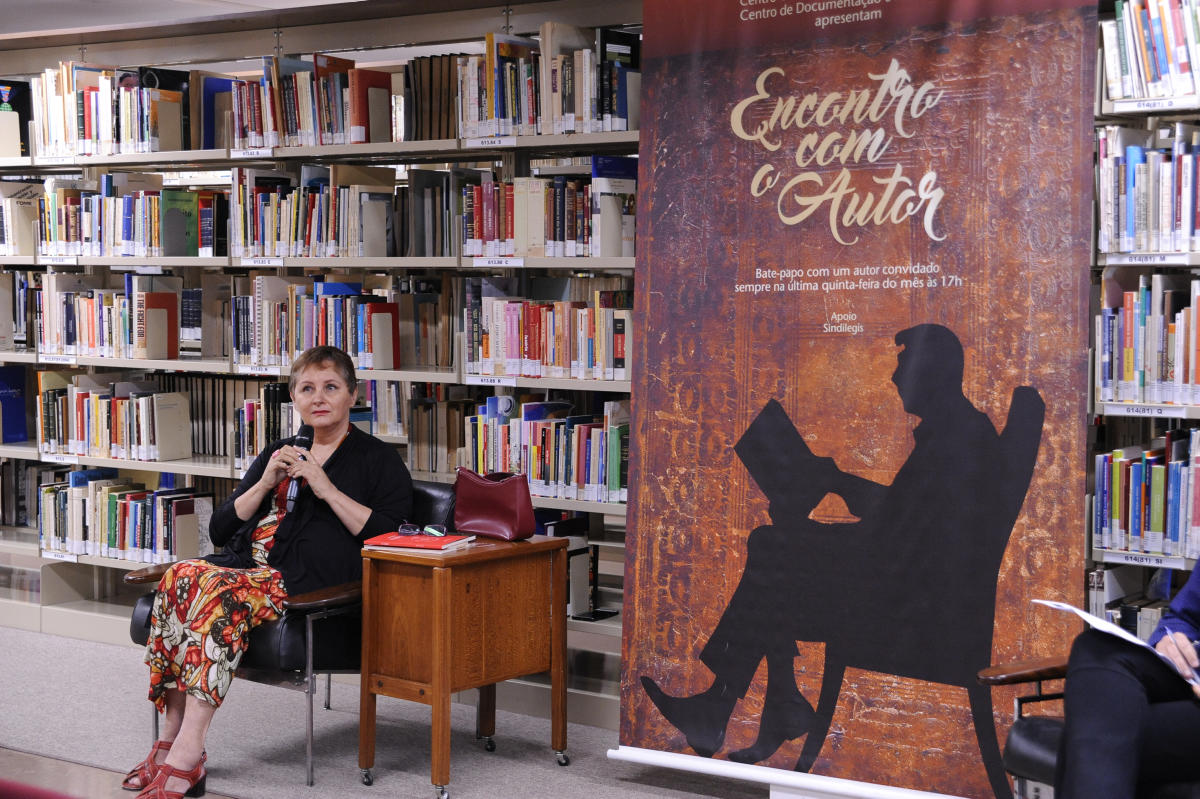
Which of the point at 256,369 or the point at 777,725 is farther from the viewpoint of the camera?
the point at 256,369

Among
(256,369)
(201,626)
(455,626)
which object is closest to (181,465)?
(256,369)

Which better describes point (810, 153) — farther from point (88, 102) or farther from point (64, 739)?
point (88, 102)

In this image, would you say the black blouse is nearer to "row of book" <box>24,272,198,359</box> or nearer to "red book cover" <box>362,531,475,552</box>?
"red book cover" <box>362,531,475,552</box>

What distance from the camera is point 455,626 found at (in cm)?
387

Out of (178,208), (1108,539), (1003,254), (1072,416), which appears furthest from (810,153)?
(178,208)

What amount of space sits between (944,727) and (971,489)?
615 millimetres

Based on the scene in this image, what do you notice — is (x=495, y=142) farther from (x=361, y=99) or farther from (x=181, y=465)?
(x=181, y=465)

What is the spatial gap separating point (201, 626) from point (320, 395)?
805 mm

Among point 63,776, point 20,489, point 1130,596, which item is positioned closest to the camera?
point 1130,596

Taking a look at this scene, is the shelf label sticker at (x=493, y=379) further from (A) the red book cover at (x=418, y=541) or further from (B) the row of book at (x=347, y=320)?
(A) the red book cover at (x=418, y=541)

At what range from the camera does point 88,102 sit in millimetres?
5809

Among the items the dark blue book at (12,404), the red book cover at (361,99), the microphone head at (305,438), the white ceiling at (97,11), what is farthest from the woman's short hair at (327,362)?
the dark blue book at (12,404)

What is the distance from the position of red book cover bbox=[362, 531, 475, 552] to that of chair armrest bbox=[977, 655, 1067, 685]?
154 centimetres

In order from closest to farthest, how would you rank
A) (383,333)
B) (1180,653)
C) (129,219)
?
(1180,653)
(383,333)
(129,219)
